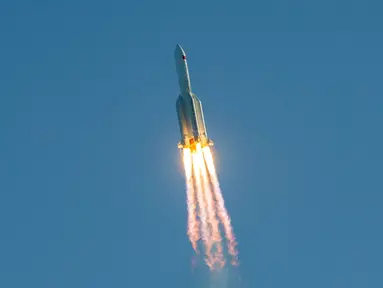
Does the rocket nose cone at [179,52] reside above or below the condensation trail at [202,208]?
above

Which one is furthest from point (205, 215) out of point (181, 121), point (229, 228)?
point (181, 121)

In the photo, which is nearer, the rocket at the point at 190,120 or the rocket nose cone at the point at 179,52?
the rocket at the point at 190,120

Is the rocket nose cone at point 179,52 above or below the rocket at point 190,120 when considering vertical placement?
above

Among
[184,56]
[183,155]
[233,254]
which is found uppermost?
[184,56]

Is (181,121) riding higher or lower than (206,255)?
higher

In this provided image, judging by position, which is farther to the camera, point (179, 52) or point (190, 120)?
point (179, 52)

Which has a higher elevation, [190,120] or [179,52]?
[179,52]

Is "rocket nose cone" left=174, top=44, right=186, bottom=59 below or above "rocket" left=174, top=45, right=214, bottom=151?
above

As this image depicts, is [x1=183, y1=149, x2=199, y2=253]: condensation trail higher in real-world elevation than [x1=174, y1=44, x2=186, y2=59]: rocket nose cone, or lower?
lower

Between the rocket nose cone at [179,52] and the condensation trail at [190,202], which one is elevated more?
the rocket nose cone at [179,52]

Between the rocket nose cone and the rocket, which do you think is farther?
the rocket nose cone

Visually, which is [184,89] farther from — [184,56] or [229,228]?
[229,228]
